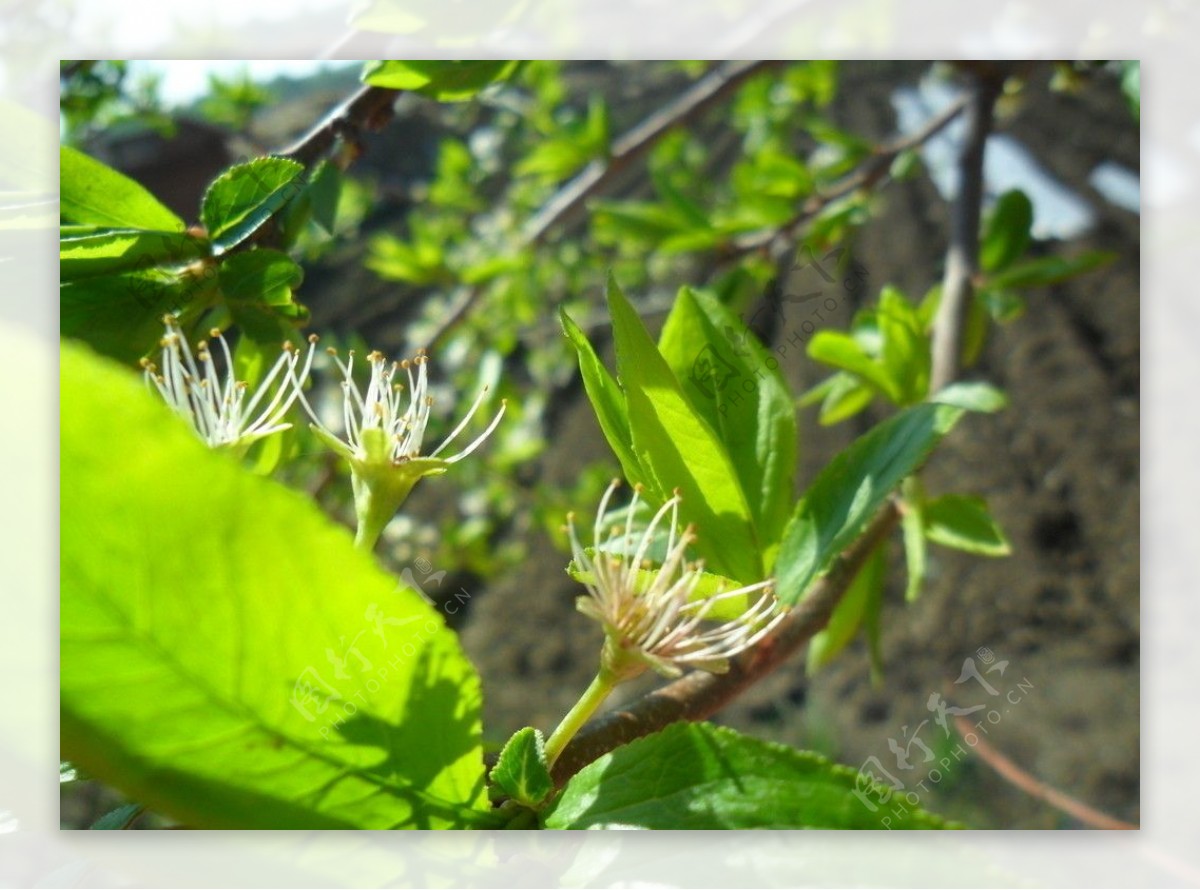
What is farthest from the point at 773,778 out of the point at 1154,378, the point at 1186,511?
the point at 1186,511

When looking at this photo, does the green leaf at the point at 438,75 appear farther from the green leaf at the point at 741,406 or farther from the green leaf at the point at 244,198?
the green leaf at the point at 741,406

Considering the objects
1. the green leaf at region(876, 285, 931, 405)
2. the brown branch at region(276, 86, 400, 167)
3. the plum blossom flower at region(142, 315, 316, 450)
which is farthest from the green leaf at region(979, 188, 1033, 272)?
the plum blossom flower at region(142, 315, 316, 450)

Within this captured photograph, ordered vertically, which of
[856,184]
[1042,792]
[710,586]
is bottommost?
[1042,792]

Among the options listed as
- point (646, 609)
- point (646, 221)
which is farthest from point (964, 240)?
point (646, 609)

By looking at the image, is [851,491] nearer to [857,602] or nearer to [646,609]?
[646,609]

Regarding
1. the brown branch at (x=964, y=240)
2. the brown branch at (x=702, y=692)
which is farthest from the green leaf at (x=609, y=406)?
the brown branch at (x=964, y=240)

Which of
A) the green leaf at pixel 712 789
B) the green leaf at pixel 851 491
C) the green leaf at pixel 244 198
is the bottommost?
the green leaf at pixel 712 789
